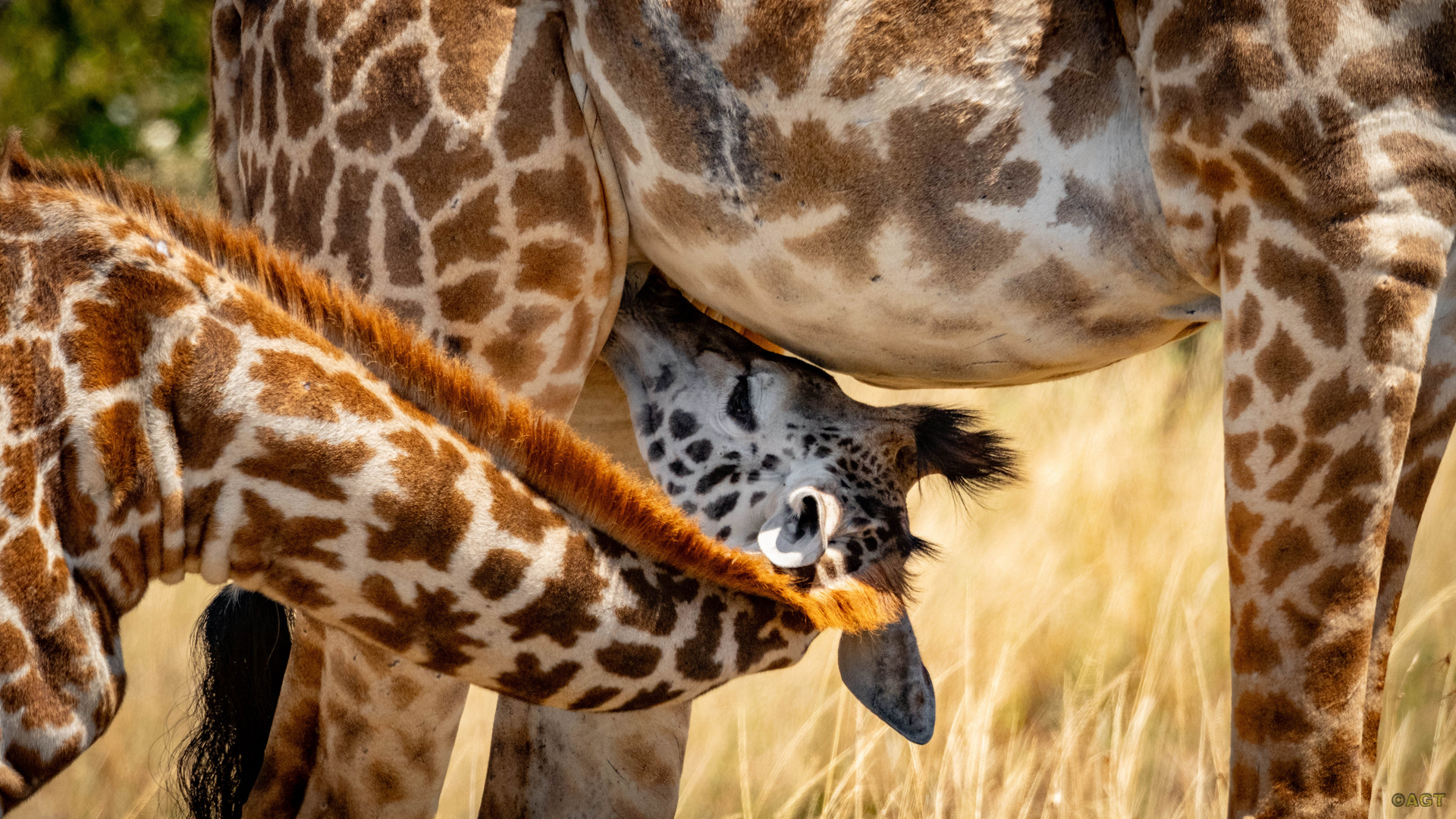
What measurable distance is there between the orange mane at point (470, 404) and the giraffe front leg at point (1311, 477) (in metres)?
0.73

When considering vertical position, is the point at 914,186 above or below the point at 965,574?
above

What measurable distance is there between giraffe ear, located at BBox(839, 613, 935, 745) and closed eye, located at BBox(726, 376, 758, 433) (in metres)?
0.99

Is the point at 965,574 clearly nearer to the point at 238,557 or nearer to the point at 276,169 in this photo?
the point at 276,169

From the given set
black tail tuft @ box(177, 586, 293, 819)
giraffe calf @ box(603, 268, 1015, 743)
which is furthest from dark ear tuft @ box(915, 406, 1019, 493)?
black tail tuft @ box(177, 586, 293, 819)

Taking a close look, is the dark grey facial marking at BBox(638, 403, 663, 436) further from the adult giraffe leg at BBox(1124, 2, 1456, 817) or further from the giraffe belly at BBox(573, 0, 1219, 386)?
the adult giraffe leg at BBox(1124, 2, 1456, 817)

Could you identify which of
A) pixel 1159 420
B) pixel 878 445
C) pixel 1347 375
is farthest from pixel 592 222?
pixel 1159 420

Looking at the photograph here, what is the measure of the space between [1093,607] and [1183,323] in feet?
7.12

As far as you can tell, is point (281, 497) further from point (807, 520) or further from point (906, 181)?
point (906, 181)

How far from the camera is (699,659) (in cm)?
215

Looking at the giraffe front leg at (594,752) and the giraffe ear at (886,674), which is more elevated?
the giraffe ear at (886,674)

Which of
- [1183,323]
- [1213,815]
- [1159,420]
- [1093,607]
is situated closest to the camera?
[1183,323]

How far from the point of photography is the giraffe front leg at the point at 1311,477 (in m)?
2.12

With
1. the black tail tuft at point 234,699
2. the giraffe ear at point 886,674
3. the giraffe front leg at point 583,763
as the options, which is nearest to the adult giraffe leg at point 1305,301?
the giraffe ear at point 886,674

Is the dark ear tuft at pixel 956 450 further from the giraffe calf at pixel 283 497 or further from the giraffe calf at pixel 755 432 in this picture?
the giraffe calf at pixel 283 497
